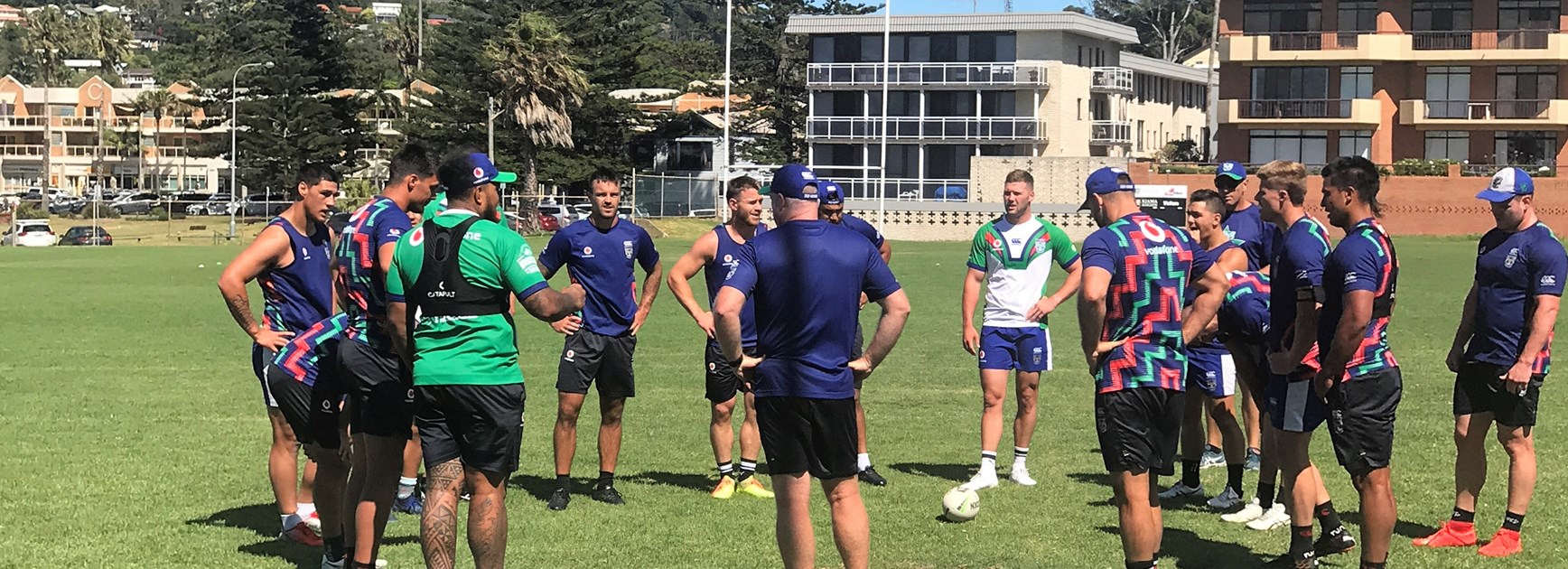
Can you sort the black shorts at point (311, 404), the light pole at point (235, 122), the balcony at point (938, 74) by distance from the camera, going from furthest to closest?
the balcony at point (938, 74), the light pole at point (235, 122), the black shorts at point (311, 404)

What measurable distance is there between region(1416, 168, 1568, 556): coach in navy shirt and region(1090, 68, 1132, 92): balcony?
233 feet

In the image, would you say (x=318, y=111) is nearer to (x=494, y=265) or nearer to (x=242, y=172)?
(x=242, y=172)

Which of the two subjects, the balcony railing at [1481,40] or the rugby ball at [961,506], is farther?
the balcony railing at [1481,40]

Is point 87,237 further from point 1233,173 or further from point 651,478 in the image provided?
point 1233,173

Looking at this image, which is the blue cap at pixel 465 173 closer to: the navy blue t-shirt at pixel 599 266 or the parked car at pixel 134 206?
the navy blue t-shirt at pixel 599 266

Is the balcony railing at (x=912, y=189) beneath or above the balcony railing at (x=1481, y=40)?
beneath

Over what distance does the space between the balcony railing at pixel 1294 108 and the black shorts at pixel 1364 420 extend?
62802 mm

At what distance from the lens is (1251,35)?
67.9m

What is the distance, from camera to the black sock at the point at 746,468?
1027 cm

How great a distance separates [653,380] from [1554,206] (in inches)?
2069

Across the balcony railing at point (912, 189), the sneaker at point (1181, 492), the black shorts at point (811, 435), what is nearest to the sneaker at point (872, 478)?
the sneaker at point (1181, 492)

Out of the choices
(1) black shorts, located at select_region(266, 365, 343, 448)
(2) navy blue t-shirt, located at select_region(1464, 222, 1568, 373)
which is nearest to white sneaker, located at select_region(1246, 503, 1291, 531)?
(2) navy blue t-shirt, located at select_region(1464, 222, 1568, 373)

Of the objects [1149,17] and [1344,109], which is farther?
[1149,17]

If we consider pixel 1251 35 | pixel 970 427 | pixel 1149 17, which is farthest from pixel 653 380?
pixel 1149 17
